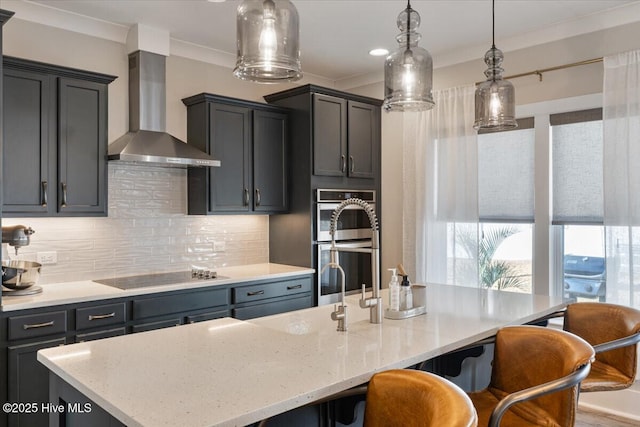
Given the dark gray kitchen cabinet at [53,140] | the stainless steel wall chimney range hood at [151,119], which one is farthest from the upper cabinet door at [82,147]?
the stainless steel wall chimney range hood at [151,119]

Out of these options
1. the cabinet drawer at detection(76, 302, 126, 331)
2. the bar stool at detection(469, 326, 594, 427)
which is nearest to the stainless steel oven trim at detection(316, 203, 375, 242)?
the cabinet drawer at detection(76, 302, 126, 331)

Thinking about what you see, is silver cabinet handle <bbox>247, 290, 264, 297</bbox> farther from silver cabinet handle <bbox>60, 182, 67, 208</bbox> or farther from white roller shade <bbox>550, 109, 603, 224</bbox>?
white roller shade <bbox>550, 109, 603, 224</bbox>

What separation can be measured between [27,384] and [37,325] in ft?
1.12

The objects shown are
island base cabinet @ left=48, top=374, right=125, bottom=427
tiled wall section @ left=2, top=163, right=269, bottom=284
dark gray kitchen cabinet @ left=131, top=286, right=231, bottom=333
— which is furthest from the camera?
tiled wall section @ left=2, top=163, right=269, bottom=284

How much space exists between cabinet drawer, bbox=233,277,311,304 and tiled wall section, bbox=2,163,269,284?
2.19 ft

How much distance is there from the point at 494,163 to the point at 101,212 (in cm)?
319

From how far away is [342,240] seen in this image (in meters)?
4.61

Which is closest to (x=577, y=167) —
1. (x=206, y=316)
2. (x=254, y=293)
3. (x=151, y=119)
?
(x=254, y=293)

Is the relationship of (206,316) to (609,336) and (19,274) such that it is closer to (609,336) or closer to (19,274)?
(19,274)

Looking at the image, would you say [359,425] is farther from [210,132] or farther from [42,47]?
[42,47]

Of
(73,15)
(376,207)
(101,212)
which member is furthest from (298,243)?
(73,15)

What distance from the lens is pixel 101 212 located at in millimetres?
3498

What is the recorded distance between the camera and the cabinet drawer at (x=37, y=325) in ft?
9.18

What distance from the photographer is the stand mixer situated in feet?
9.72
